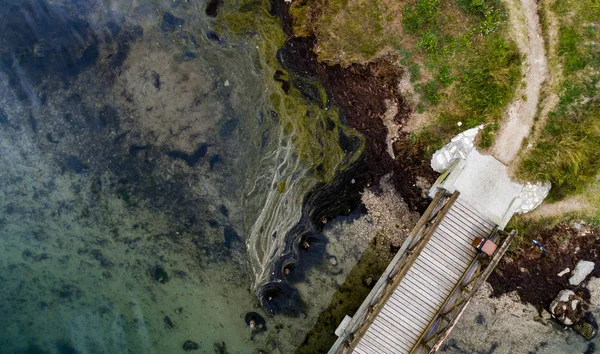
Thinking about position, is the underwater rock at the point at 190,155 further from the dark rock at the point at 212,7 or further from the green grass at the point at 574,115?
the green grass at the point at 574,115

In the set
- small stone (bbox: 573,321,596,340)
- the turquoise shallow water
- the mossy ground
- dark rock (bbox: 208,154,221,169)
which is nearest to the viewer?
the mossy ground

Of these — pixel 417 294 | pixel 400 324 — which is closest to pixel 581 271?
→ pixel 417 294

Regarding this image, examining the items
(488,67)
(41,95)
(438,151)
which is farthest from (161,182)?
(488,67)

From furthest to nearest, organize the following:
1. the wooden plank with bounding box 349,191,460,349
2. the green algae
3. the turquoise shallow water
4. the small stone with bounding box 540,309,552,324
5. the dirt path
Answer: the turquoise shallow water
the green algae
the small stone with bounding box 540,309,552,324
the dirt path
the wooden plank with bounding box 349,191,460,349

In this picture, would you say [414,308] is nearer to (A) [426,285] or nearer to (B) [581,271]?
(A) [426,285]

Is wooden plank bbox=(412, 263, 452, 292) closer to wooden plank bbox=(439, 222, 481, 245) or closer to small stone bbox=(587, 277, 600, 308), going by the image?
wooden plank bbox=(439, 222, 481, 245)

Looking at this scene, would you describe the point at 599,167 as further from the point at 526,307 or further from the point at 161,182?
the point at 161,182

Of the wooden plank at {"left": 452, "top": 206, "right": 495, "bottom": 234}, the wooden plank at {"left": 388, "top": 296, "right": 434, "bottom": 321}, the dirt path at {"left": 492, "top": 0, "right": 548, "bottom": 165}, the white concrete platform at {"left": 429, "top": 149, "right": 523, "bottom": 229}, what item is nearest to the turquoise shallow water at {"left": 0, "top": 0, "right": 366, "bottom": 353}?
the wooden plank at {"left": 388, "top": 296, "right": 434, "bottom": 321}
